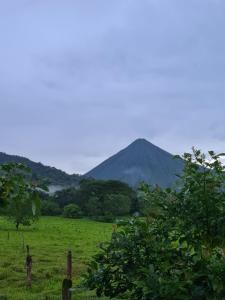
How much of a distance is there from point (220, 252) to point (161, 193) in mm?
947

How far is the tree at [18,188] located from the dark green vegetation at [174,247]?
1.53 meters

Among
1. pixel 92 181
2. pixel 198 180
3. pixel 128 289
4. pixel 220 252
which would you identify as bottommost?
pixel 128 289

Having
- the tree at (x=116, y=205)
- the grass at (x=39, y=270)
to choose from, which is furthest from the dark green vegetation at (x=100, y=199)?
the grass at (x=39, y=270)

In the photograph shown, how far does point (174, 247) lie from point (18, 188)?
2.12 metres

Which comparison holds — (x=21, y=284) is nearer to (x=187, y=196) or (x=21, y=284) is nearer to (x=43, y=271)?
(x=43, y=271)

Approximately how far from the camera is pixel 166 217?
570 centimetres

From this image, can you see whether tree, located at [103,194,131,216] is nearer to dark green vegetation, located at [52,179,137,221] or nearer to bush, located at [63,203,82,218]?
dark green vegetation, located at [52,179,137,221]

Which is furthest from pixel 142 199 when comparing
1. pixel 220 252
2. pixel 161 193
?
pixel 220 252

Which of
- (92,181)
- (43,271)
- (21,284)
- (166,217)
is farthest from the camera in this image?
(92,181)

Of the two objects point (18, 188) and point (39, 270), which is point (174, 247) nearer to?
point (18, 188)

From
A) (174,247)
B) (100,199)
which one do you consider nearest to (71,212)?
(100,199)

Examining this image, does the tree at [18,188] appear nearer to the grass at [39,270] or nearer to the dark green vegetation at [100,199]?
the grass at [39,270]

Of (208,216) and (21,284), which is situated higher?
(208,216)

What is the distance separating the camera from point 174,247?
18.2 feet
